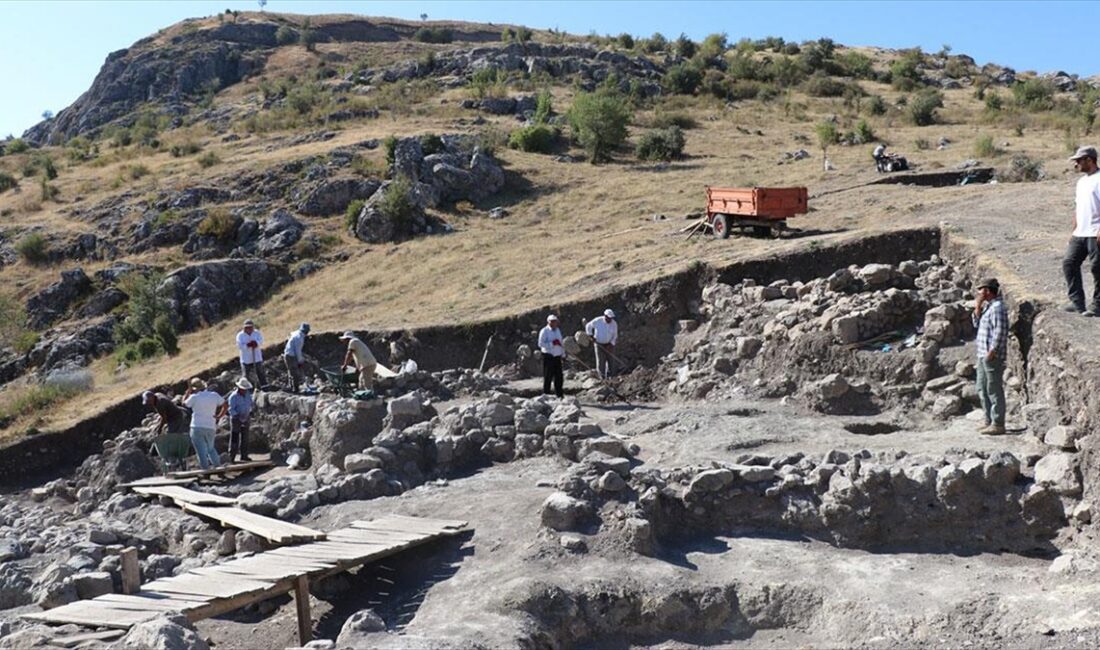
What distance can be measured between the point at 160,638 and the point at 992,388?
7537mm

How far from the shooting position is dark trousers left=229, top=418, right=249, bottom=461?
15.2 metres

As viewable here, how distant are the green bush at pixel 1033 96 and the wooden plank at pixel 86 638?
3516cm

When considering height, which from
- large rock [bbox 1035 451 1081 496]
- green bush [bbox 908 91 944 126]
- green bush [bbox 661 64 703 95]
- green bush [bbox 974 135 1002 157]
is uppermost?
green bush [bbox 661 64 703 95]

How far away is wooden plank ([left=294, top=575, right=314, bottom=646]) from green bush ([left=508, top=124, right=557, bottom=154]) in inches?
1077

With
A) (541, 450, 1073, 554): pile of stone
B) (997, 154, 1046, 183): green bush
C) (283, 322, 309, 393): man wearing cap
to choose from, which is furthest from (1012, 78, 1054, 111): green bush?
(541, 450, 1073, 554): pile of stone

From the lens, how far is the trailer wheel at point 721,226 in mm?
19609

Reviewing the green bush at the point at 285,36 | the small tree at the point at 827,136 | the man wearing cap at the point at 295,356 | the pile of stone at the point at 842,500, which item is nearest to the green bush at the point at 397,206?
the small tree at the point at 827,136

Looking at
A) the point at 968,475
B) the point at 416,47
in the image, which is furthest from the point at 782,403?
the point at 416,47

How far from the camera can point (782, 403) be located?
12.9 m

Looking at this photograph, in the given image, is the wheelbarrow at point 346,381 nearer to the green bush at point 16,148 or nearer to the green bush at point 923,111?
the green bush at point 923,111

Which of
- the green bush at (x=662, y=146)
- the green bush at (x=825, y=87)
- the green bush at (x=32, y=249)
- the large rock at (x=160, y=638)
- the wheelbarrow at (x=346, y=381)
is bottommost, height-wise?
the large rock at (x=160, y=638)

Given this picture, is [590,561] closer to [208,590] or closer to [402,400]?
[208,590]

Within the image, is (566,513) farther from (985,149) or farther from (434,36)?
(434,36)

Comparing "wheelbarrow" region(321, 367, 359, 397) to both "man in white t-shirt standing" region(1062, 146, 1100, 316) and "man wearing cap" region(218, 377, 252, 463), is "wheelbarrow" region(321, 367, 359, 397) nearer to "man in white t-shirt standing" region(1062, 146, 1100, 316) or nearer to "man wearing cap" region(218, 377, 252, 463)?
"man wearing cap" region(218, 377, 252, 463)
